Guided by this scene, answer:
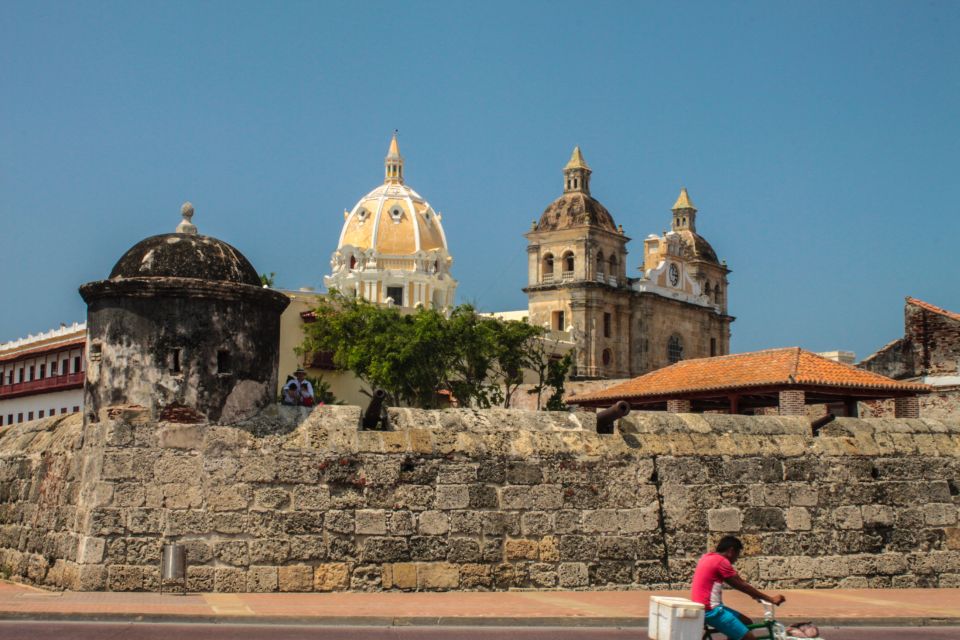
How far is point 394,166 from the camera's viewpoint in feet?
287

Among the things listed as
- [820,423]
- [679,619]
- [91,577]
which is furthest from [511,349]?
[679,619]

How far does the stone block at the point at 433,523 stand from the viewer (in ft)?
40.3

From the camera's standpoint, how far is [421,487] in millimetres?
12320

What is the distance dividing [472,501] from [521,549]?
72 centimetres

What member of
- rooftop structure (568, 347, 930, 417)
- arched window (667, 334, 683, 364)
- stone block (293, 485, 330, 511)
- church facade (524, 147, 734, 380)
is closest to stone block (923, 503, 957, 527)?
stone block (293, 485, 330, 511)

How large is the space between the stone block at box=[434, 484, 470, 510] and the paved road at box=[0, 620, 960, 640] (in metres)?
1.93

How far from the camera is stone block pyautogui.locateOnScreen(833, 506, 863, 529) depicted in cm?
1390

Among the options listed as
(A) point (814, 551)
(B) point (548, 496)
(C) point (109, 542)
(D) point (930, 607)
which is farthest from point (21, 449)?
(D) point (930, 607)

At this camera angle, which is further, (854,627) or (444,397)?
(444,397)

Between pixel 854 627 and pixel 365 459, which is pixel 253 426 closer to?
pixel 365 459

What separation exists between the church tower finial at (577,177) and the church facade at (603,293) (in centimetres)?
7

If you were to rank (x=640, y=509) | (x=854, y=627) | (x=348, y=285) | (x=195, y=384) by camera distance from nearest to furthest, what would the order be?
(x=854, y=627)
(x=195, y=384)
(x=640, y=509)
(x=348, y=285)

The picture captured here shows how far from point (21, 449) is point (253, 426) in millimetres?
3629

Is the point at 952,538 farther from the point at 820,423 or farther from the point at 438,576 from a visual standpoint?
the point at 438,576
